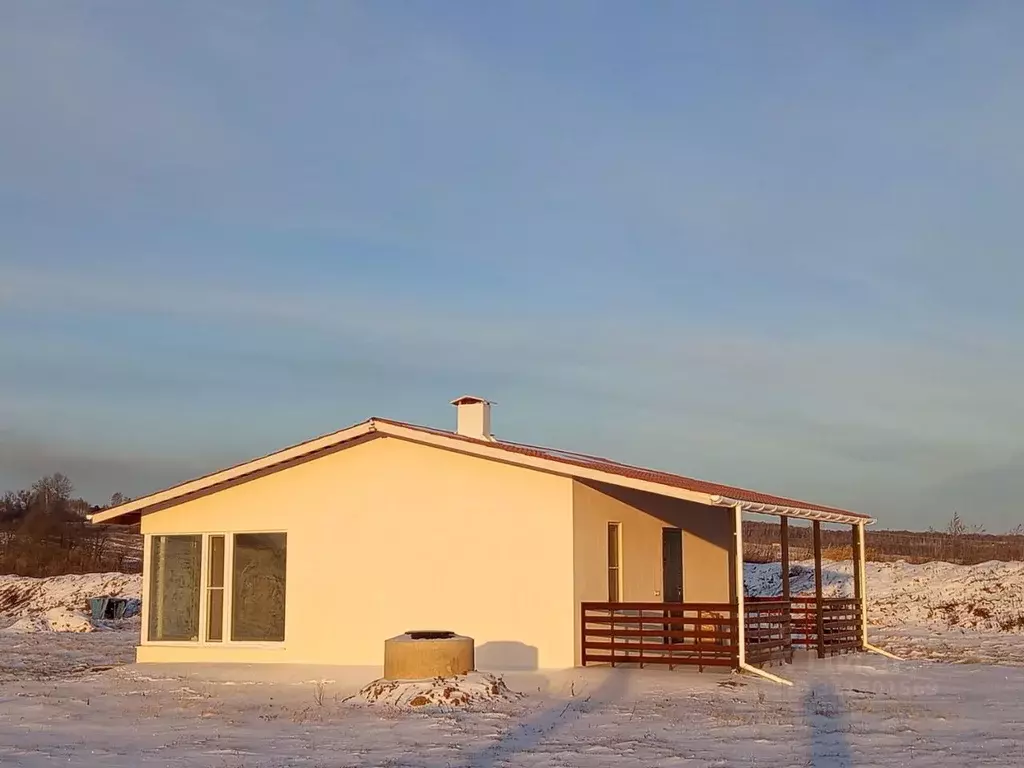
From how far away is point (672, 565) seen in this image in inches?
802

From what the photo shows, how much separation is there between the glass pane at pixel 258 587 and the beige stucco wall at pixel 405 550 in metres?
0.19

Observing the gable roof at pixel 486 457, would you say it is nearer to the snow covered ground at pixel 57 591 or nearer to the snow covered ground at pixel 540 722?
the snow covered ground at pixel 540 722

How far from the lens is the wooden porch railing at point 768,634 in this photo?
1644 centimetres

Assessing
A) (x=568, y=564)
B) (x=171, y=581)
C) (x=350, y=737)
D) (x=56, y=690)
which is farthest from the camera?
(x=171, y=581)

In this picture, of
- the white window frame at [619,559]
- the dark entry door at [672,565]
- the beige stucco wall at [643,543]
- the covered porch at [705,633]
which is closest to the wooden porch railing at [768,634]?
the covered porch at [705,633]

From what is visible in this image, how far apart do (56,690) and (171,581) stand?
171 inches

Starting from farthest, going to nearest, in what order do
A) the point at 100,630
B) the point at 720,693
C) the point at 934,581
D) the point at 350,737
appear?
1. the point at 934,581
2. the point at 100,630
3. the point at 720,693
4. the point at 350,737

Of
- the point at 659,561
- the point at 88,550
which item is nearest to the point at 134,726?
the point at 659,561

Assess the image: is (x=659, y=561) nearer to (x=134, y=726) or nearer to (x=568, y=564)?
(x=568, y=564)

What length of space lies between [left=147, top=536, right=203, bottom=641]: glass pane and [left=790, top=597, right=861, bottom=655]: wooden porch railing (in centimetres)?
965

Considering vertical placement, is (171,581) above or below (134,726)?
above

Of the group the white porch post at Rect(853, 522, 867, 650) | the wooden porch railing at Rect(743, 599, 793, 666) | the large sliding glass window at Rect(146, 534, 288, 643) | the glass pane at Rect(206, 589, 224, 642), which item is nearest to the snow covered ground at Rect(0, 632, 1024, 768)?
the wooden porch railing at Rect(743, 599, 793, 666)

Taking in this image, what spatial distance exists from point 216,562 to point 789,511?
9018 millimetres

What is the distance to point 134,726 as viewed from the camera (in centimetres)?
1212
